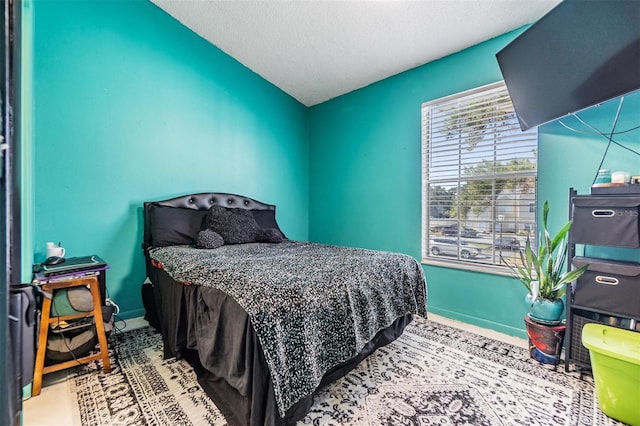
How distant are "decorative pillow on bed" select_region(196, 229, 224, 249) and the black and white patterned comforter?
0.90ft

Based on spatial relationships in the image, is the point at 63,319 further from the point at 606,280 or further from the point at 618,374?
the point at 606,280

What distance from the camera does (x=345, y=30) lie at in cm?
257

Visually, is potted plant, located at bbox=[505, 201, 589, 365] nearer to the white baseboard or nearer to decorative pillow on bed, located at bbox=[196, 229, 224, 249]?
decorative pillow on bed, located at bbox=[196, 229, 224, 249]

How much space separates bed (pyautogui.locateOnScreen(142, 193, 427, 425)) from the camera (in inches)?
43.9

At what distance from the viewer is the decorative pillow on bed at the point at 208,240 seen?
2447 mm

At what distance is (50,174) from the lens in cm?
218

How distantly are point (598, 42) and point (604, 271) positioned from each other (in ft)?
4.35

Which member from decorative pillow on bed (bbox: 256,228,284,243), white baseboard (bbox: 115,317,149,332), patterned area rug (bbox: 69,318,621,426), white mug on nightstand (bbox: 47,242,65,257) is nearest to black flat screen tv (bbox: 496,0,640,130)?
patterned area rug (bbox: 69,318,621,426)

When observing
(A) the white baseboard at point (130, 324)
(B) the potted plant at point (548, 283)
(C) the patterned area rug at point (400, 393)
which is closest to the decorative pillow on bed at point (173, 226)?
(A) the white baseboard at point (130, 324)

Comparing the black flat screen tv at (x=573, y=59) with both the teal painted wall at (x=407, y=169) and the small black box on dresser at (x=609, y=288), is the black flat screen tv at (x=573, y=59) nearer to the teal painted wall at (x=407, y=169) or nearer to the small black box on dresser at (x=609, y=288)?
the teal painted wall at (x=407, y=169)

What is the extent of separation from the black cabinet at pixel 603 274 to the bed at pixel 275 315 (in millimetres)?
956

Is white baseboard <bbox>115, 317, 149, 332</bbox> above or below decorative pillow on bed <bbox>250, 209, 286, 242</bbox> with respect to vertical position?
below

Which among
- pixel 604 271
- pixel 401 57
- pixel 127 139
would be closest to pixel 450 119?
pixel 401 57

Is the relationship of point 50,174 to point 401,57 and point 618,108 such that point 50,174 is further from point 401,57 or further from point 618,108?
point 618,108
